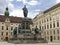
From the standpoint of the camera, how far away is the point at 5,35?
82250mm

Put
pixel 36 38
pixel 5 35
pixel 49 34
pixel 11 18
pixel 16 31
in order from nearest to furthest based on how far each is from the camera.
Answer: pixel 36 38
pixel 16 31
pixel 49 34
pixel 5 35
pixel 11 18

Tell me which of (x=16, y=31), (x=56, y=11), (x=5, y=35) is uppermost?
(x=56, y=11)

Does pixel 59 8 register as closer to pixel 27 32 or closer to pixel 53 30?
pixel 53 30

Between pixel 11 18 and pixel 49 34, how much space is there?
26.6 metres

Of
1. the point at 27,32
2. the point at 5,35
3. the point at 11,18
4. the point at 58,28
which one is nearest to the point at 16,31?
the point at 27,32

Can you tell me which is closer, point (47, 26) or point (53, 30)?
point (53, 30)

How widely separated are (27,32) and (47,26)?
1715 inches

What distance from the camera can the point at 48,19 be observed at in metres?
71.8

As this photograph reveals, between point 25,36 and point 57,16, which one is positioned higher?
point 57,16

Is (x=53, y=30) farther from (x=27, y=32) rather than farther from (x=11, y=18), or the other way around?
(x=27, y=32)

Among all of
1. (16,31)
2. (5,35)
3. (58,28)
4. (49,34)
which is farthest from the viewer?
(5,35)

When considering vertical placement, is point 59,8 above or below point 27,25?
above

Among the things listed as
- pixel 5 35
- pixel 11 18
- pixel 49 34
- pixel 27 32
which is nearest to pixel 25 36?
pixel 27 32

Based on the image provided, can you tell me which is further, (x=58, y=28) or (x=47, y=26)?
(x=47, y=26)
